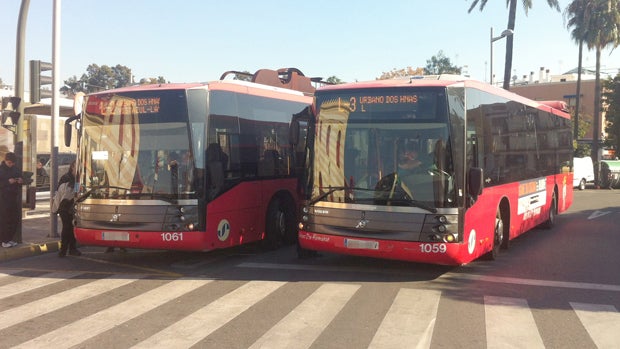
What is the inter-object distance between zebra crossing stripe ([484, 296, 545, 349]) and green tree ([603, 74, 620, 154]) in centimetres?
Answer: 4204

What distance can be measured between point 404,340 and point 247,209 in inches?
203

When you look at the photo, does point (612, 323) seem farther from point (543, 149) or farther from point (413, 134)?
point (543, 149)

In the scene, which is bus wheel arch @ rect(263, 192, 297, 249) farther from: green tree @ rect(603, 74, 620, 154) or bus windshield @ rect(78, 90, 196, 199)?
green tree @ rect(603, 74, 620, 154)

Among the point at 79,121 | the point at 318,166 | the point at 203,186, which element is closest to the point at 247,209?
the point at 203,186

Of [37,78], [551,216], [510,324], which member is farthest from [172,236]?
[551,216]

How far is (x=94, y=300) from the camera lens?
700 centimetres

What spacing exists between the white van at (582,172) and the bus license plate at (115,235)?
31.6 metres

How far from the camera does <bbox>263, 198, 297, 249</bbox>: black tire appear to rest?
10.8 metres

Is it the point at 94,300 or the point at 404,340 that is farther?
the point at 94,300

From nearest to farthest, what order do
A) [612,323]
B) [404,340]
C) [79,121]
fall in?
[404,340], [612,323], [79,121]

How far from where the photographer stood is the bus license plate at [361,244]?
26.1 ft

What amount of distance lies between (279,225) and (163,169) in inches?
122

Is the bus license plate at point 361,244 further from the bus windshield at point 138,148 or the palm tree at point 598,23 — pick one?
the palm tree at point 598,23

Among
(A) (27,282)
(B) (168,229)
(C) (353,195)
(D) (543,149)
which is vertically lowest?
(A) (27,282)
